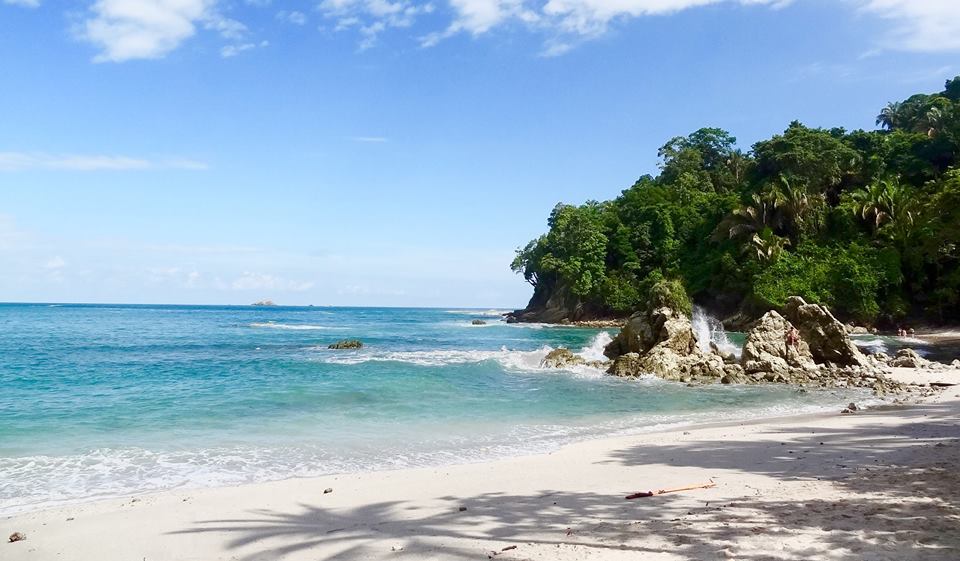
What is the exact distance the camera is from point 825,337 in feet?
79.3

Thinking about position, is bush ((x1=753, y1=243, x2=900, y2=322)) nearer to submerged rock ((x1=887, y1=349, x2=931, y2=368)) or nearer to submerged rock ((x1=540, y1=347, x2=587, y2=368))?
submerged rock ((x1=887, y1=349, x2=931, y2=368))

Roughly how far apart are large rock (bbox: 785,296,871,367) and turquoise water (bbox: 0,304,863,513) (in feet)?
18.3

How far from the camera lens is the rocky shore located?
22078 mm

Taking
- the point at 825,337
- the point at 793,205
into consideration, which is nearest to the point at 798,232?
the point at 793,205

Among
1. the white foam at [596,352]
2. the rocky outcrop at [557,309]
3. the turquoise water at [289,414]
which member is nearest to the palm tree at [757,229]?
the rocky outcrop at [557,309]

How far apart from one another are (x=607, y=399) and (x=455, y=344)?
26170mm

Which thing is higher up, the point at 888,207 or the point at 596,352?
the point at 888,207

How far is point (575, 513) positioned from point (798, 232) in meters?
58.8

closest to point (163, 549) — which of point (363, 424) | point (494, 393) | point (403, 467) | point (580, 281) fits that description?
point (403, 467)

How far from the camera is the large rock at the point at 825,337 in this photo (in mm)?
23484

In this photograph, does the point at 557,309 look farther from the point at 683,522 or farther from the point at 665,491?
the point at 683,522

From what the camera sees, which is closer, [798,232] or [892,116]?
[798,232]

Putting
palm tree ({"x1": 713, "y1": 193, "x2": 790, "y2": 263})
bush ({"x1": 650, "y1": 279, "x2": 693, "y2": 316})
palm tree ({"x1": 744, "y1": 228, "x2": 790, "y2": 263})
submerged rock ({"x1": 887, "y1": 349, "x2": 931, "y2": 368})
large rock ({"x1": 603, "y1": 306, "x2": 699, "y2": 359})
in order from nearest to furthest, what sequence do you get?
1. submerged rock ({"x1": 887, "y1": 349, "x2": 931, "y2": 368})
2. large rock ({"x1": 603, "y1": 306, "x2": 699, "y2": 359})
3. bush ({"x1": 650, "y1": 279, "x2": 693, "y2": 316})
4. palm tree ({"x1": 744, "y1": 228, "x2": 790, "y2": 263})
5. palm tree ({"x1": 713, "y1": 193, "x2": 790, "y2": 263})

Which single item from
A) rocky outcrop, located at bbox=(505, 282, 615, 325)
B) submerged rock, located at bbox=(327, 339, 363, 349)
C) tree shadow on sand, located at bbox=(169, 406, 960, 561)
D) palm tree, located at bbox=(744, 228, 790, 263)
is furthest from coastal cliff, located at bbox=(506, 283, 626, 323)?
tree shadow on sand, located at bbox=(169, 406, 960, 561)
